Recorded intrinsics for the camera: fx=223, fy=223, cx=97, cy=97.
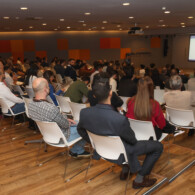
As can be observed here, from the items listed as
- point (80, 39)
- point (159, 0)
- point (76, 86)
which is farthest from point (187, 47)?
point (76, 86)

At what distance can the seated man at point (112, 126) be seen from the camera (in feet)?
7.66

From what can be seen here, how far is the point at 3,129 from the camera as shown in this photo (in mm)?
5254

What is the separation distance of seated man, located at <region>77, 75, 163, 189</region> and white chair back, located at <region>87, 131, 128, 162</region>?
0.06 metres

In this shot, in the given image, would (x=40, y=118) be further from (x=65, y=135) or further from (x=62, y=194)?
(x=62, y=194)

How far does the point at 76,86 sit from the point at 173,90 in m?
2.02

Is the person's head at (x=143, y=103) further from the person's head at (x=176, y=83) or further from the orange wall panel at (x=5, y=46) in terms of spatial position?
the orange wall panel at (x=5, y=46)

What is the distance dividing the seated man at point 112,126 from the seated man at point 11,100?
2.46 metres

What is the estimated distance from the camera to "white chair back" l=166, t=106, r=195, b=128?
351 cm

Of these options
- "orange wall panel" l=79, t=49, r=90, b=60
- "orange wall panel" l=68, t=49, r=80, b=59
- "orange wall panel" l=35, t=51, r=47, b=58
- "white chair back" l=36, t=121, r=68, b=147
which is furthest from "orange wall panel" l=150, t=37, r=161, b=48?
"white chair back" l=36, t=121, r=68, b=147

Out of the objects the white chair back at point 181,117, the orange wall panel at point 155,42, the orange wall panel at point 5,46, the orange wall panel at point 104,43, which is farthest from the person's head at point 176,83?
the orange wall panel at point 155,42

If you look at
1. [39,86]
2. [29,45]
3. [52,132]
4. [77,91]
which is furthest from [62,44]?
[52,132]

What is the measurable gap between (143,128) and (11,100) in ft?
9.75

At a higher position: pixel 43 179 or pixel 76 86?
pixel 76 86

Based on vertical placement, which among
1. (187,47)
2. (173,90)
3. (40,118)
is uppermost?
(187,47)
